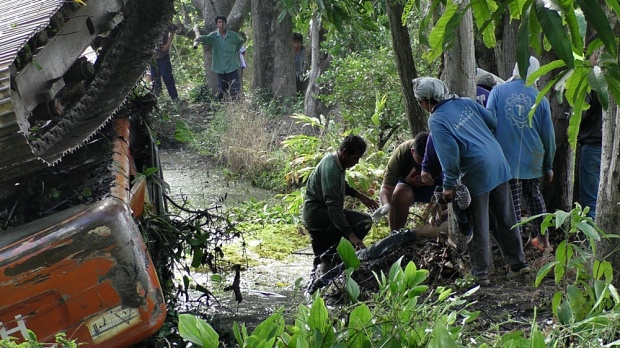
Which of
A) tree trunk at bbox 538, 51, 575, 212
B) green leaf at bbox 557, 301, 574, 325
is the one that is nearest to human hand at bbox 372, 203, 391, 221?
tree trunk at bbox 538, 51, 575, 212

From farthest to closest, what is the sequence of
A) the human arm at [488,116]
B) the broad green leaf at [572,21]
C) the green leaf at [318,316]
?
the human arm at [488,116] < the green leaf at [318,316] < the broad green leaf at [572,21]

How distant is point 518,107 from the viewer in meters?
6.91

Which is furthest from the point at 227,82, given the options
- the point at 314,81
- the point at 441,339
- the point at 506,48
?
the point at 441,339

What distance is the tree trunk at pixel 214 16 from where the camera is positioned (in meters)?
19.5

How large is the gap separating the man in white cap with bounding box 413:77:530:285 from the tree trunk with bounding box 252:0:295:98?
1220cm

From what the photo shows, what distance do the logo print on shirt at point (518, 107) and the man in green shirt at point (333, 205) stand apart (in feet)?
3.96

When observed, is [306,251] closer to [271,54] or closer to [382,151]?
[382,151]

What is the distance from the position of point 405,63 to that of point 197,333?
5.44m

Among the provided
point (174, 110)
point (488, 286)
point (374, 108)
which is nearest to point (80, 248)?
point (488, 286)

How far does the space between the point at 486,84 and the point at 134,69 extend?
3162mm

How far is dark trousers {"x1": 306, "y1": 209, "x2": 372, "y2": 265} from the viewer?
311 inches

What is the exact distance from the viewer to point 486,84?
25.9 feet

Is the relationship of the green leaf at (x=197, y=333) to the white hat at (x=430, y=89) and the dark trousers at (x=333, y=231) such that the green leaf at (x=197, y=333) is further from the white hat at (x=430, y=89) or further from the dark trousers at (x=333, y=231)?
the dark trousers at (x=333, y=231)

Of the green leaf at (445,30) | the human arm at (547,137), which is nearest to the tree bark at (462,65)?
the human arm at (547,137)
